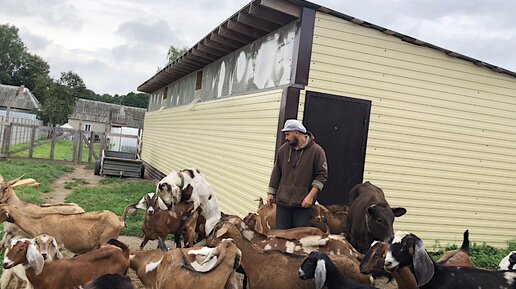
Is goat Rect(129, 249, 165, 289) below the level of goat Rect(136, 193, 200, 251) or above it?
below

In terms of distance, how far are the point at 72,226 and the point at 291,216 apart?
337cm

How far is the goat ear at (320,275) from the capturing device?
13.5 feet

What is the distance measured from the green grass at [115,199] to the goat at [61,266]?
397 centimetres

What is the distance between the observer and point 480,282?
4.33m

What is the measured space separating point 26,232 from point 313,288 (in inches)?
171

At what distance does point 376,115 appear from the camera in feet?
27.7

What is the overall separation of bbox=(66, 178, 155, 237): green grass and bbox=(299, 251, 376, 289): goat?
213 inches

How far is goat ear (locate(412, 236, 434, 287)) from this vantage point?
4.22 meters

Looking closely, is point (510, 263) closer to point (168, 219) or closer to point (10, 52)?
point (168, 219)

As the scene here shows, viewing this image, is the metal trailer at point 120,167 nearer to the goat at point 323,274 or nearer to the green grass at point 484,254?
the green grass at point 484,254

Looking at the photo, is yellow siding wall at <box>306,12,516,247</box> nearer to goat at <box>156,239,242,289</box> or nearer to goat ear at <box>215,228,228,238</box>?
goat ear at <box>215,228,228,238</box>

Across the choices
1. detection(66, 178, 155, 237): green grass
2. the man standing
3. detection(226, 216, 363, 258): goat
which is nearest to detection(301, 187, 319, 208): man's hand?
the man standing

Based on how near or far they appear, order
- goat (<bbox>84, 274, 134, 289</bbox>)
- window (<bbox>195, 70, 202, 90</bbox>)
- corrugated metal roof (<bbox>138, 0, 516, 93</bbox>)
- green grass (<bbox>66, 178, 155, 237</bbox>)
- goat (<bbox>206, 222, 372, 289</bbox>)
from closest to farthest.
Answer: goat (<bbox>84, 274, 134, 289</bbox>) < goat (<bbox>206, 222, 372, 289</bbox>) < corrugated metal roof (<bbox>138, 0, 516, 93</bbox>) < green grass (<bbox>66, 178, 155, 237</bbox>) < window (<bbox>195, 70, 202, 90</bbox>)

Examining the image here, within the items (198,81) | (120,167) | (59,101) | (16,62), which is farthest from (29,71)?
(198,81)
